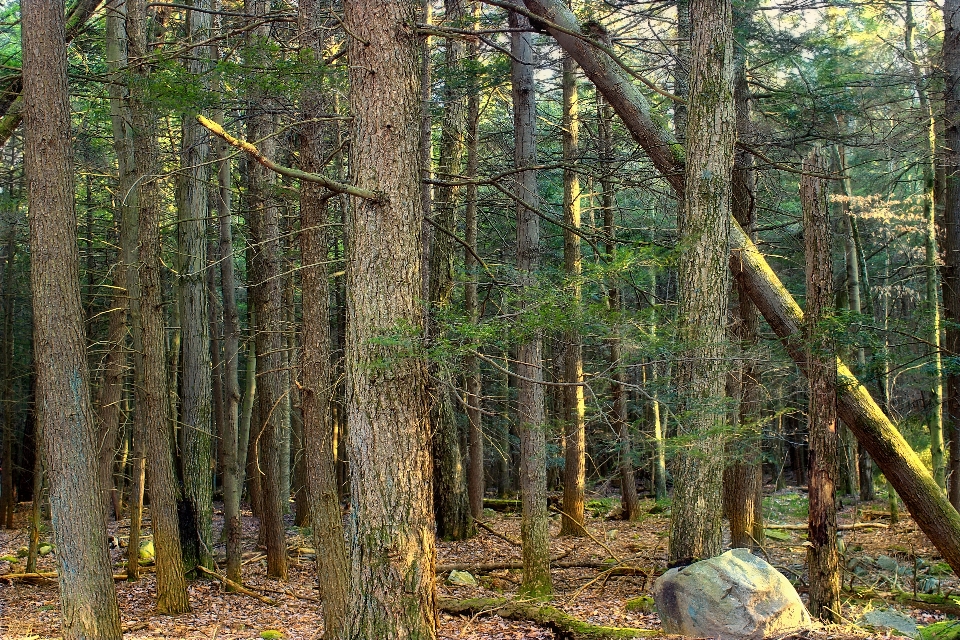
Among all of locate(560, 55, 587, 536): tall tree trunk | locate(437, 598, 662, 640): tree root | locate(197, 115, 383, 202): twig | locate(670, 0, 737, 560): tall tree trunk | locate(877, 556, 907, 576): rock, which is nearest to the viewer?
locate(197, 115, 383, 202): twig

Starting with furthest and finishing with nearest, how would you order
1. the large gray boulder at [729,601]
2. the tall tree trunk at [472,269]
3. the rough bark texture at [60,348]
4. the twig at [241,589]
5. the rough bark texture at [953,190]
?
the tall tree trunk at [472,269], the rough bark texture at [953,190], the twig at [241,589], the rough bark texture at [60,348], the large gray boulder at [729,601]

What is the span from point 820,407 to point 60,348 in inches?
277

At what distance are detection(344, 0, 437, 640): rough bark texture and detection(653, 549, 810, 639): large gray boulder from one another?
2.47 meters

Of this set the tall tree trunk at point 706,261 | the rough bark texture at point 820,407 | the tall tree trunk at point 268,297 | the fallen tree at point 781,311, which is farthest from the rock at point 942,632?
the tall tree trunk at point 268,297

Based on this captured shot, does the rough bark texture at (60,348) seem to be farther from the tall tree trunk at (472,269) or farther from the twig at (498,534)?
the tall tree trunk at (472,269)

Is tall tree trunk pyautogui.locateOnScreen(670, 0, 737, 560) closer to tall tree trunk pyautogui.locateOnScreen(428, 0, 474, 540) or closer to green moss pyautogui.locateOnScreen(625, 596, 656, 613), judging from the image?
green moss pyautogui.locateOnScreen(625, 596, 656, 613)

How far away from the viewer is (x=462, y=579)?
10.5 metres

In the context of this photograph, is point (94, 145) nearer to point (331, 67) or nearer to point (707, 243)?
point (331, 67)

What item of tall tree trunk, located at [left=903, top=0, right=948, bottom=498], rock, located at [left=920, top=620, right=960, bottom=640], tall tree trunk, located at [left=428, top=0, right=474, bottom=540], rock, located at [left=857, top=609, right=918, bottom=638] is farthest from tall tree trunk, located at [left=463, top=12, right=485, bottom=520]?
rock, located at [left=920, top=620, right=960, bottom=640]

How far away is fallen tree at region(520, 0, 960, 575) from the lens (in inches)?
320

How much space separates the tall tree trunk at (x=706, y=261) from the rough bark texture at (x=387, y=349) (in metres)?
2.91

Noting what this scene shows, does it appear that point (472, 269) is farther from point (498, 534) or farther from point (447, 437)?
point (498, 534)

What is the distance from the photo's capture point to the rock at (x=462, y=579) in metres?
10.4

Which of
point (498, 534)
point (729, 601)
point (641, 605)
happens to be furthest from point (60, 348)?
point (498, 534)
